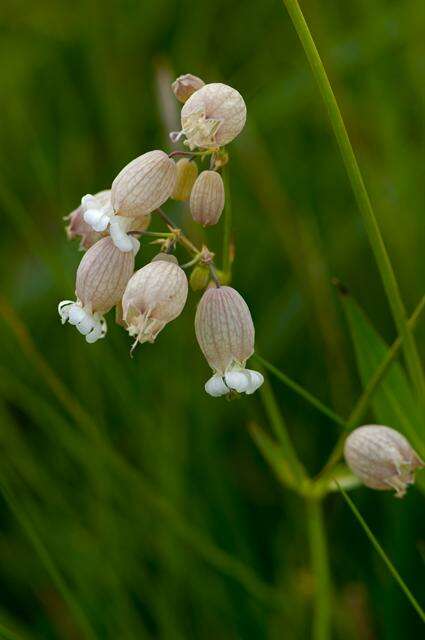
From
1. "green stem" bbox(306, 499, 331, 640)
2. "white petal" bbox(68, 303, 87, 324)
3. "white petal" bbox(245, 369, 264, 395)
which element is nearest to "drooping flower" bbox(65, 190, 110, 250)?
"white petal" bbox(68, 303, 87, 324)

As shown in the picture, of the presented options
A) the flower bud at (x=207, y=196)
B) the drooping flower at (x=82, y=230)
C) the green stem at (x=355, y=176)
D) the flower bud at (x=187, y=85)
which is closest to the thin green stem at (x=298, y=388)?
the green stem at (x=355, y=176)

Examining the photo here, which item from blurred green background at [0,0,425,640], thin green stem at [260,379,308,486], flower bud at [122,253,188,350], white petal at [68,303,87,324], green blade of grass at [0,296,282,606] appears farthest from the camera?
blurred green background at [0,0,425,640]

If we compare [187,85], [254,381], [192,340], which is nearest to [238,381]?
[254,381]

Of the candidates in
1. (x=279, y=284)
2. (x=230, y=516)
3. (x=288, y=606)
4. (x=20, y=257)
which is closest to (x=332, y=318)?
(x=279, y=284)

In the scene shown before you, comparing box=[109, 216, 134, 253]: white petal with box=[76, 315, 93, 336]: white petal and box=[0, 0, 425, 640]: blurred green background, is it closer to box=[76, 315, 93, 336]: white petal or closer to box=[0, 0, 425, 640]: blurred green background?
box=[76, 315, 93, 336]: white petal

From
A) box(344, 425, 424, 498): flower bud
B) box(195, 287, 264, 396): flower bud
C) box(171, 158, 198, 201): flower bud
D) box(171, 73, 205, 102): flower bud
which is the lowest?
box(195, 287, 264, 396): flower bud

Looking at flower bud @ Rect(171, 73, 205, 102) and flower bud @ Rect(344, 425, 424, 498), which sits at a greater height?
flower bud @ Rect(171, 73, 205, 102)

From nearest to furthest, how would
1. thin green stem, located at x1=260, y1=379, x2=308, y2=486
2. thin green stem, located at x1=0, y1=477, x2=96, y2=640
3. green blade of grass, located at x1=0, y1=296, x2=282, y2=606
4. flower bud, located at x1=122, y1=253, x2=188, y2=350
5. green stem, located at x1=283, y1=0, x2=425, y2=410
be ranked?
1. green stem, located at x1=283, y1=0, x2=425, y2=410
2. flower bud, located at x1=122, y1=253, x2=188, y2=350
3. thin green stem, located at x1=0, y1=477, x2=96, y2=640
4. thin green stem, located at x1=260, y1=379, x2=308, y2=486
5. green blade of grass, located at x1=0, y1=296, x2=282, y2=606
